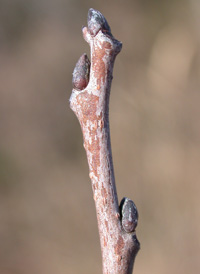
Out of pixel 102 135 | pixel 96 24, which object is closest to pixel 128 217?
pixel 102 135

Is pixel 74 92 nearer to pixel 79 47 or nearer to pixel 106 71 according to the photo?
pixel 106 71

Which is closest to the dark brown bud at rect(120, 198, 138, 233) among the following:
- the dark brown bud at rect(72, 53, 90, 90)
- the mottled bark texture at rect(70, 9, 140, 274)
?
the mottled bark texture at rect(70, 9, 140, 274)

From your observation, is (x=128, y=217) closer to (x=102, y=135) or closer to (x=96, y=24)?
(x=102, y=135)

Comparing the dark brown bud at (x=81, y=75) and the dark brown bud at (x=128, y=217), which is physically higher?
the dark brown bud at (x=81, y=75)

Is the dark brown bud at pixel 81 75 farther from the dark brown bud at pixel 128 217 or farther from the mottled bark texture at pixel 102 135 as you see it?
the dark brown bud at pixel 128 217

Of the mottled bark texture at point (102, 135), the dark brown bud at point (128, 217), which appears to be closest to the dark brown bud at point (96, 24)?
the mottled bark texture at point (102, 135)

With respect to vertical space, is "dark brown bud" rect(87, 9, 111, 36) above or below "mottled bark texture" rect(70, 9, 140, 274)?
above

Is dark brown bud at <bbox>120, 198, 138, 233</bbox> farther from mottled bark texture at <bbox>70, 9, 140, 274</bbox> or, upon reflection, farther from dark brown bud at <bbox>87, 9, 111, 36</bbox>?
dark brown bud at <bbox>87, 9, 111, 36</bbox>

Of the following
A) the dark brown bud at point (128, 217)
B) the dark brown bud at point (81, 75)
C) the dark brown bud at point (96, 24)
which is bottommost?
the dark brown bud at point (128, 217)

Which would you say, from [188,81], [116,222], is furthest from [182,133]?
[116,222]
